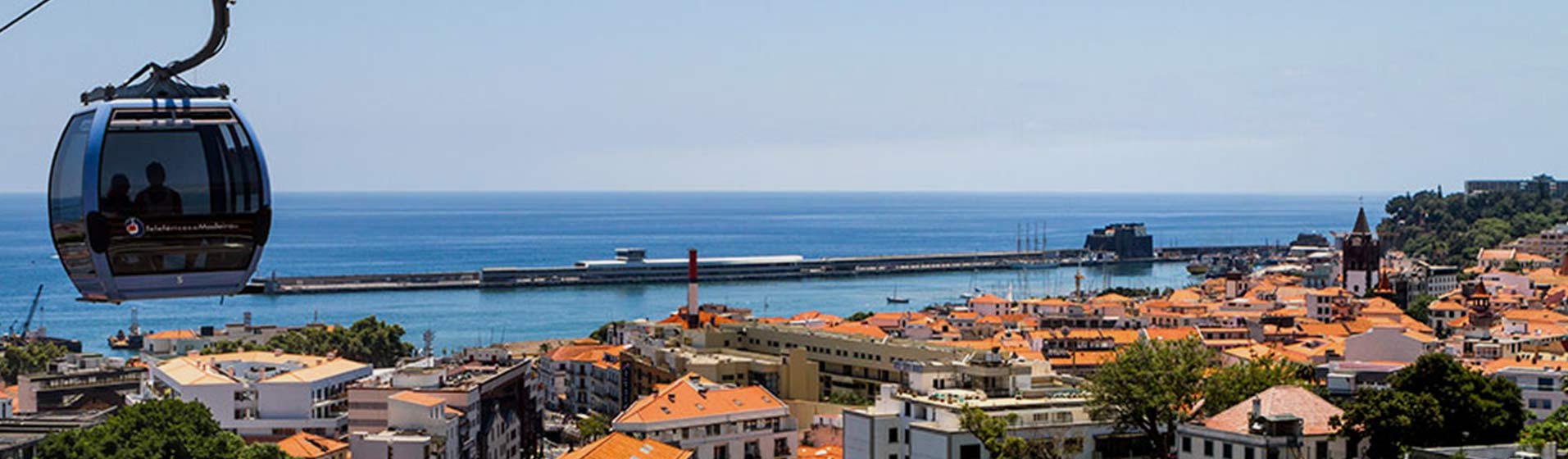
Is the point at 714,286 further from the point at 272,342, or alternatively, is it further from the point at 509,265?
the point at 272,342

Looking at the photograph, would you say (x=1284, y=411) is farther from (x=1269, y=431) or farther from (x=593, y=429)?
(x=593, y=429)

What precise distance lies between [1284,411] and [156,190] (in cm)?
1324

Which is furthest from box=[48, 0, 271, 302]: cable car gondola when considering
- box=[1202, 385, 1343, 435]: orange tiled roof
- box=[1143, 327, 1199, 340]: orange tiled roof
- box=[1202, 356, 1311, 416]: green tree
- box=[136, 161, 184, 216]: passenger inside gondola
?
box=[1143, 327, 1199, 340]: orange tiled roof

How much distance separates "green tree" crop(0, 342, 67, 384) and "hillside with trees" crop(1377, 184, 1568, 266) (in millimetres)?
47514

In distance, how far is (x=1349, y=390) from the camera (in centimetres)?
2392

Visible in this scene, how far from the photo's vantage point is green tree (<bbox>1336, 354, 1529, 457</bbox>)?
60.4ft

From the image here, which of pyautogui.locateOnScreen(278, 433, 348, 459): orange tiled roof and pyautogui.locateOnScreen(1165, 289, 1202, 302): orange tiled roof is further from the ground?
pyautogui.locateOnScreen(278, 433, 348, 459): orange tiled roof

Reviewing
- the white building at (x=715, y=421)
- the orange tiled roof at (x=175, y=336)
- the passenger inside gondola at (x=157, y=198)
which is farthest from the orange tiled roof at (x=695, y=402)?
the orange tiled roof at (x=175, y=336)

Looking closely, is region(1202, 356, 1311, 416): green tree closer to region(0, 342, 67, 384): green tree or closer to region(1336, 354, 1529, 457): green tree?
region(1336, 354, 1529, 457): green tree

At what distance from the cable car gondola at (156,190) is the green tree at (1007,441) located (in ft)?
38.6

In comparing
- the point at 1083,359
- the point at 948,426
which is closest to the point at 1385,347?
the point at 1083,359

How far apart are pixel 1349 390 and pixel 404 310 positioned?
1856 inches

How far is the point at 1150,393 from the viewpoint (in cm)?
1977

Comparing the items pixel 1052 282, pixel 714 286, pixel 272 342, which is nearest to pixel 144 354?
pixel 272 342
